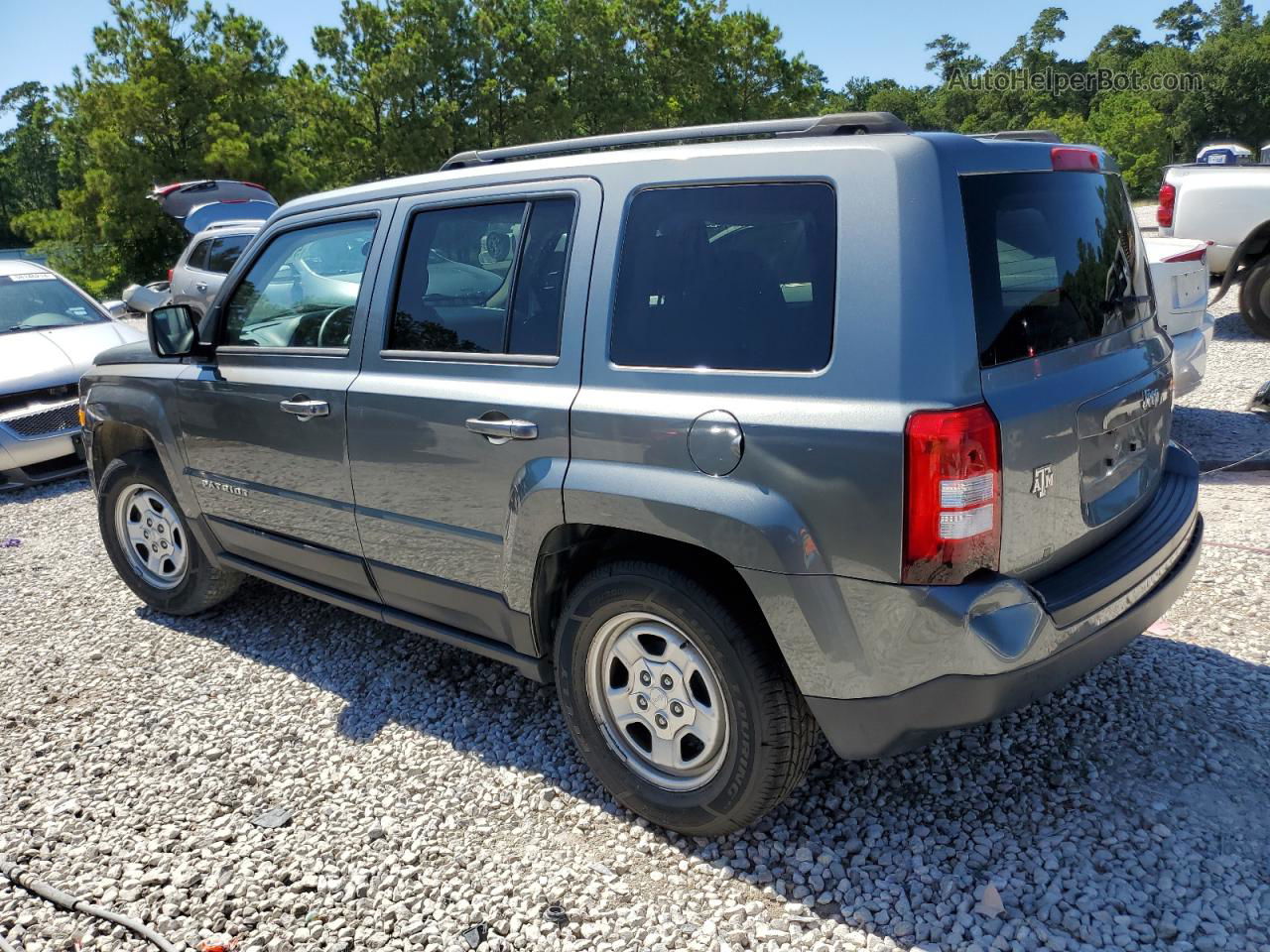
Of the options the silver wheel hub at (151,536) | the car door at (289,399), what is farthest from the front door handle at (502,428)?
the silver wheel hub at (151,536)

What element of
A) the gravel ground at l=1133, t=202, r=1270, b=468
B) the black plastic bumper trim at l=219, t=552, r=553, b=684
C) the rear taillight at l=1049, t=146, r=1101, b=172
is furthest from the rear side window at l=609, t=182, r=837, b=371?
the gravel ground at l=1133, t=202, r=1270, b=468

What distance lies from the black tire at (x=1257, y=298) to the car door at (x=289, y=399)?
971cm

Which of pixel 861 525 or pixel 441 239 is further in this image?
pixel 441 239

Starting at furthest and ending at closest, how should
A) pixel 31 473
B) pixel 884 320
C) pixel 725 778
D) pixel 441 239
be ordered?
pixel 31 473
pixel 441 239
pixel 725 778
pixel 884 320

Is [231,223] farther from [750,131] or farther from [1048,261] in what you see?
[1048,261]

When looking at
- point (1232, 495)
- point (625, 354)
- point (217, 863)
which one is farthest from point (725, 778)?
point (1232, 495)

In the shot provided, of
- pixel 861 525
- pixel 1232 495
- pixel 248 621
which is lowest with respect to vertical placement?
pixel 1232 495

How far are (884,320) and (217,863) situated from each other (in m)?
2.50

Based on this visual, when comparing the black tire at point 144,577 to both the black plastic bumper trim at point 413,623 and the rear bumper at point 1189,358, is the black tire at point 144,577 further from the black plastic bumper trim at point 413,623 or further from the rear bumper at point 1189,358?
the rear bumper at point 1189,358

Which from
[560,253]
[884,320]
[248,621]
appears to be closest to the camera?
[884,320]

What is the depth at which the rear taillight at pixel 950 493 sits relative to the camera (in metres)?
2.15

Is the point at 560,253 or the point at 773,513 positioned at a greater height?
the point at 560,253

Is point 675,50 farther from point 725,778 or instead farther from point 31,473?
point 725,778

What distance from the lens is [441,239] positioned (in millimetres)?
3258
